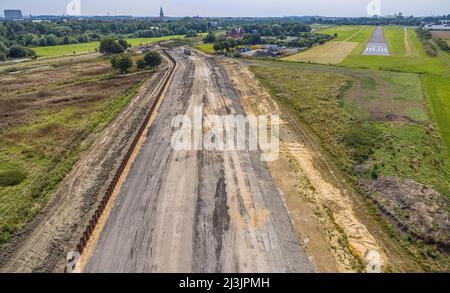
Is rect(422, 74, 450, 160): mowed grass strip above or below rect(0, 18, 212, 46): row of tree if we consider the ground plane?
below

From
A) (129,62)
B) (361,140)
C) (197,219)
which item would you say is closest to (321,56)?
(129,62)

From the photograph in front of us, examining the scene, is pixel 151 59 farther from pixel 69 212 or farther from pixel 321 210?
pixel 321 210

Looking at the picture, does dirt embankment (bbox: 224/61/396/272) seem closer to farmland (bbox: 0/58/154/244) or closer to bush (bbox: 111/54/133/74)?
farmland (bbox: 0/58/154/244)

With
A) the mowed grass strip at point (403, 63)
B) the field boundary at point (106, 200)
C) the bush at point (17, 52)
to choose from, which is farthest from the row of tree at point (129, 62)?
the bush at point (17, 52)

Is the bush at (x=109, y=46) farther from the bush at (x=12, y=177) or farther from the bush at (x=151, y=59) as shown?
the bush at (x=12, y=177)

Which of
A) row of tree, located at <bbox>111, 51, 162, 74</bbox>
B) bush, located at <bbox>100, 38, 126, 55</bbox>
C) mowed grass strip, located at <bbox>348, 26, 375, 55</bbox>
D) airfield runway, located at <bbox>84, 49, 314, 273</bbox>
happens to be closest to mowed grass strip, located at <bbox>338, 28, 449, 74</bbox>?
mowed grass strip, located at <bbox>348, 26, 375, 55</bbox>
